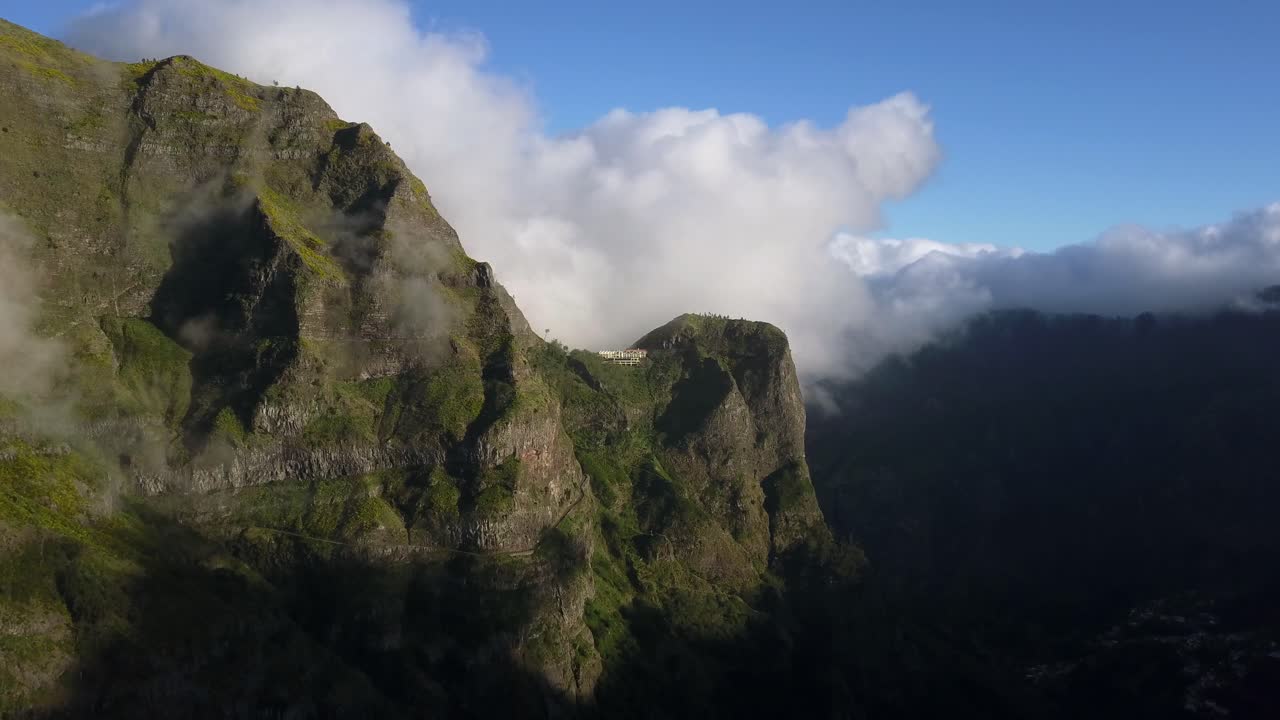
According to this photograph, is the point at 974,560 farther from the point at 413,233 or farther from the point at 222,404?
the point at 222,404

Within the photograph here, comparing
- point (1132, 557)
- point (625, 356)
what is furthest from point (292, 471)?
point (1132, 557)

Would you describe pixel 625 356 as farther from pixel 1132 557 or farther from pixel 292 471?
pixel 1132 557

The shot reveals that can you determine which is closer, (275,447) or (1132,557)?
(275,447)

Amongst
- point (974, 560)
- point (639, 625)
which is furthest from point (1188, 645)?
point (639, 625)

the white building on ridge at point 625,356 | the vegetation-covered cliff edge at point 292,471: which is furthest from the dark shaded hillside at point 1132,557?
the white building on ridge at point 625,356

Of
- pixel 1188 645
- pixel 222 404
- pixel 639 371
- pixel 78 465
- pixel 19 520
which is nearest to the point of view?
pixel 19 520

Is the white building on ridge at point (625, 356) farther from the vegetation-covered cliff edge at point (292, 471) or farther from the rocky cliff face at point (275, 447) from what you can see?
the rocky cliff face at point (275, 447)

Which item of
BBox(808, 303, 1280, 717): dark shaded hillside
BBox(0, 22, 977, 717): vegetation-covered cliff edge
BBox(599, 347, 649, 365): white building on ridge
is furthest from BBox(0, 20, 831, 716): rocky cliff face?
BBox(808, 303, 1280, 717): dark shaded hillside

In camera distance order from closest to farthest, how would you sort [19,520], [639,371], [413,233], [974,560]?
[19,520] < [413,233] < [639,371] < [974,560]

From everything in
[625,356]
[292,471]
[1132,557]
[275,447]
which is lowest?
[1132,557]
